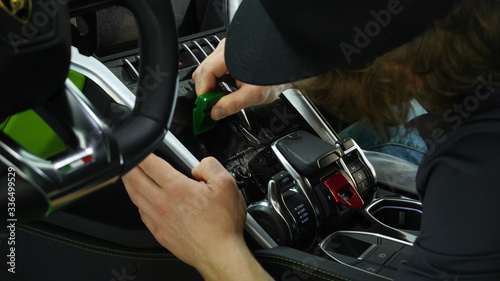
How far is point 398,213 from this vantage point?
129 cm

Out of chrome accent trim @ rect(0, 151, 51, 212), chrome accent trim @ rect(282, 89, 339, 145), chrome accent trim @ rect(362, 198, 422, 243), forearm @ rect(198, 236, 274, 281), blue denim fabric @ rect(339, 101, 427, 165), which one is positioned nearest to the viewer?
chrome accent trim @ rect(0, 151, 51, 212)

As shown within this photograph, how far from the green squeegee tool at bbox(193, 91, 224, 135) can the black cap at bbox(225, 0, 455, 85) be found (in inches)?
11.7

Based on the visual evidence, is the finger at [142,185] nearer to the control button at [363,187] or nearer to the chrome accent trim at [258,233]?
the chrome accent trim at [258,233]

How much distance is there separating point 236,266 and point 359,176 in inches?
15.0

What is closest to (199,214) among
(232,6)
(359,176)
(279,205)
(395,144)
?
(279,205)

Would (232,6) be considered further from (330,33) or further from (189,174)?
(330,33)

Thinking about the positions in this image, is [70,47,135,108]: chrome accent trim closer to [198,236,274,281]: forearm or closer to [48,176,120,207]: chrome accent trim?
[198,236,274,281]: forearm

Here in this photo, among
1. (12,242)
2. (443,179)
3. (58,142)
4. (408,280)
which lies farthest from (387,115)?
(12,242)

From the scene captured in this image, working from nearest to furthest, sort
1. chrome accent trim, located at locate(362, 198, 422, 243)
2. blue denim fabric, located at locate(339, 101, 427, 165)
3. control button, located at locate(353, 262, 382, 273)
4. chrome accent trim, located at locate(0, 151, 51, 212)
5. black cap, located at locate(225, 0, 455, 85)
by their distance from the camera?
chrome accent trim, located at locate(0, 151, 51, 212)
black cap, located at locate(225, 0, 455, 85)
control button, located at locate(353, 262, 382, 273)
chrome accent trim, located at locate(362, 198, 422, 243)
blue denim fabric, located at locate(339, 101, 427, 165)

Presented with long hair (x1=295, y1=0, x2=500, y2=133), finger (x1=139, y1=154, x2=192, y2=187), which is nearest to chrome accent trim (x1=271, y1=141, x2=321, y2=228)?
finger (x1=139, y1=154, x2=192, y2=187)

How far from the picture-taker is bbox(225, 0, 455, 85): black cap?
2.22ft

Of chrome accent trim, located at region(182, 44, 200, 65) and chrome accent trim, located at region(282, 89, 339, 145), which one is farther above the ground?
chrome accent trim, located at region(182, 44, 200, 65)

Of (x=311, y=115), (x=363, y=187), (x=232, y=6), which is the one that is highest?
(x=232, y=6)

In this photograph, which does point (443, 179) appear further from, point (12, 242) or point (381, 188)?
Result: point (12, 242)
